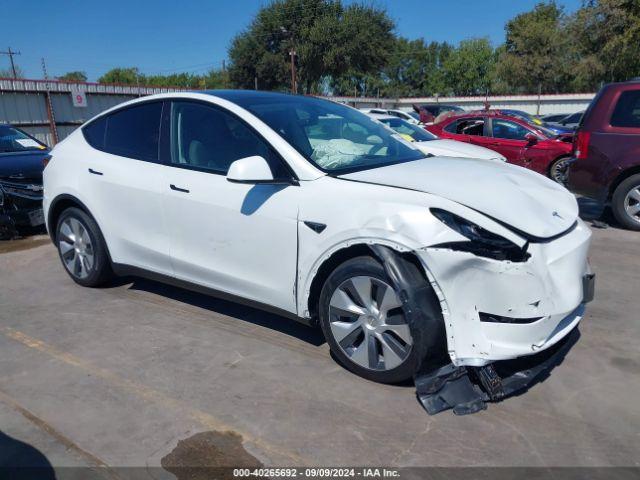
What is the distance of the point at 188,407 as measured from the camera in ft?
10.2

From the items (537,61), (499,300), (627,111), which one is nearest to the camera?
(499,300)

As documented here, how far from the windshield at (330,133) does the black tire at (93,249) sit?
1.80 m

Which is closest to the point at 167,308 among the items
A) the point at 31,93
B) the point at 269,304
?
the point at 269,304

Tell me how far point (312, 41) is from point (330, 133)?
38.3 m

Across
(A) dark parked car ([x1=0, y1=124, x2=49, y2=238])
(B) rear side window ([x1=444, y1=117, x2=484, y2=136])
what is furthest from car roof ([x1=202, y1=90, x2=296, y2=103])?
(B) rear side window ([x1=444, y1=117, x2=484, y2=136])

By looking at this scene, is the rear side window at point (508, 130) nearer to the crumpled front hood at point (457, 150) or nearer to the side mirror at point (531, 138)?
the side mirror at point (531, 138)

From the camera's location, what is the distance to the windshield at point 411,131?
930cm

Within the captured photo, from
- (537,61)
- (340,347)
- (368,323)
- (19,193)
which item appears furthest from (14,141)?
(537,61)

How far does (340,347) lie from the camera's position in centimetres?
331

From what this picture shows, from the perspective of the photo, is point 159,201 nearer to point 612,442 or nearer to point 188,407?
point 188,407

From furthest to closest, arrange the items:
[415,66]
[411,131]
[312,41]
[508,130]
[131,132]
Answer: [415,66]
[312,41]
[508,130]
[411,131]
[131,132]

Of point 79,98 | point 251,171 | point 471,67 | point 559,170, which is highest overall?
point 471,67

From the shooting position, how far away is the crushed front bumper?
9.02 ft

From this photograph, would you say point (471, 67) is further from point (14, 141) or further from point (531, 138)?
point (14, 141)
